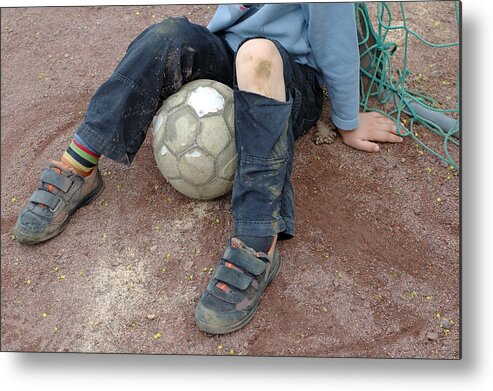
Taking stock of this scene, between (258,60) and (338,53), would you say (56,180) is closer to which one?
(258,60)

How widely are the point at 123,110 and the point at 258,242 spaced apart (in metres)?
0.58

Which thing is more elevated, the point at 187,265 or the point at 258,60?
the point at 258,60

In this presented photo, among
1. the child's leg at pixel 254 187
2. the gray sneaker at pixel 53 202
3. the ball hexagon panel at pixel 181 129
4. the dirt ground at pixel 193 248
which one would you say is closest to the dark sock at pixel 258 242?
the child's leg at pixel 254 187

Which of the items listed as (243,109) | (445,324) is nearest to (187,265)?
(243,109)

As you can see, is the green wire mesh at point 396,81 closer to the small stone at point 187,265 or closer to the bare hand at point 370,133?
the bare hand at point 370,133

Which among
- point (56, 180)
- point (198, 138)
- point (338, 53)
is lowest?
point (56, 180)

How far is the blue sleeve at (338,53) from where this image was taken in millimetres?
1978

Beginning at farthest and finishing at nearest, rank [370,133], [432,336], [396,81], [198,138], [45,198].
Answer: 1. [396,81]
2. [370,133]
3. [45,198]
4. [198,138]
5. [432,336]

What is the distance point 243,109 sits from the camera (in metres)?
1.90

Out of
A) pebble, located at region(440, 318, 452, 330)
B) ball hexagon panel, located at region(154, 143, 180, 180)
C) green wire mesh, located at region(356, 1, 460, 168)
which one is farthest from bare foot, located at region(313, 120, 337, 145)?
pebble, located at region(440, 318, 452, 330)

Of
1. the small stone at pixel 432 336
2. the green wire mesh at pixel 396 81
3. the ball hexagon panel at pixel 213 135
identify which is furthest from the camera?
the green wire mesh at pixel 396 81

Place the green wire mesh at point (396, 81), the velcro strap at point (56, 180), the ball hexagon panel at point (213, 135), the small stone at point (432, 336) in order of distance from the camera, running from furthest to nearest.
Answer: the green wire mesh at point (396, 81) → the velcro strap at point (56, 180) → the ball hexagon panel at point (213, 135) → the small stone at point (432, 336)

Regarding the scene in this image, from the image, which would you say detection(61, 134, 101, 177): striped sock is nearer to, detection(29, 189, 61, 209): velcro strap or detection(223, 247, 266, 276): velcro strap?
detection(29, 189, 61, 209): velcro strap

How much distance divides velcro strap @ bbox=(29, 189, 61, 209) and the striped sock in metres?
0.11
